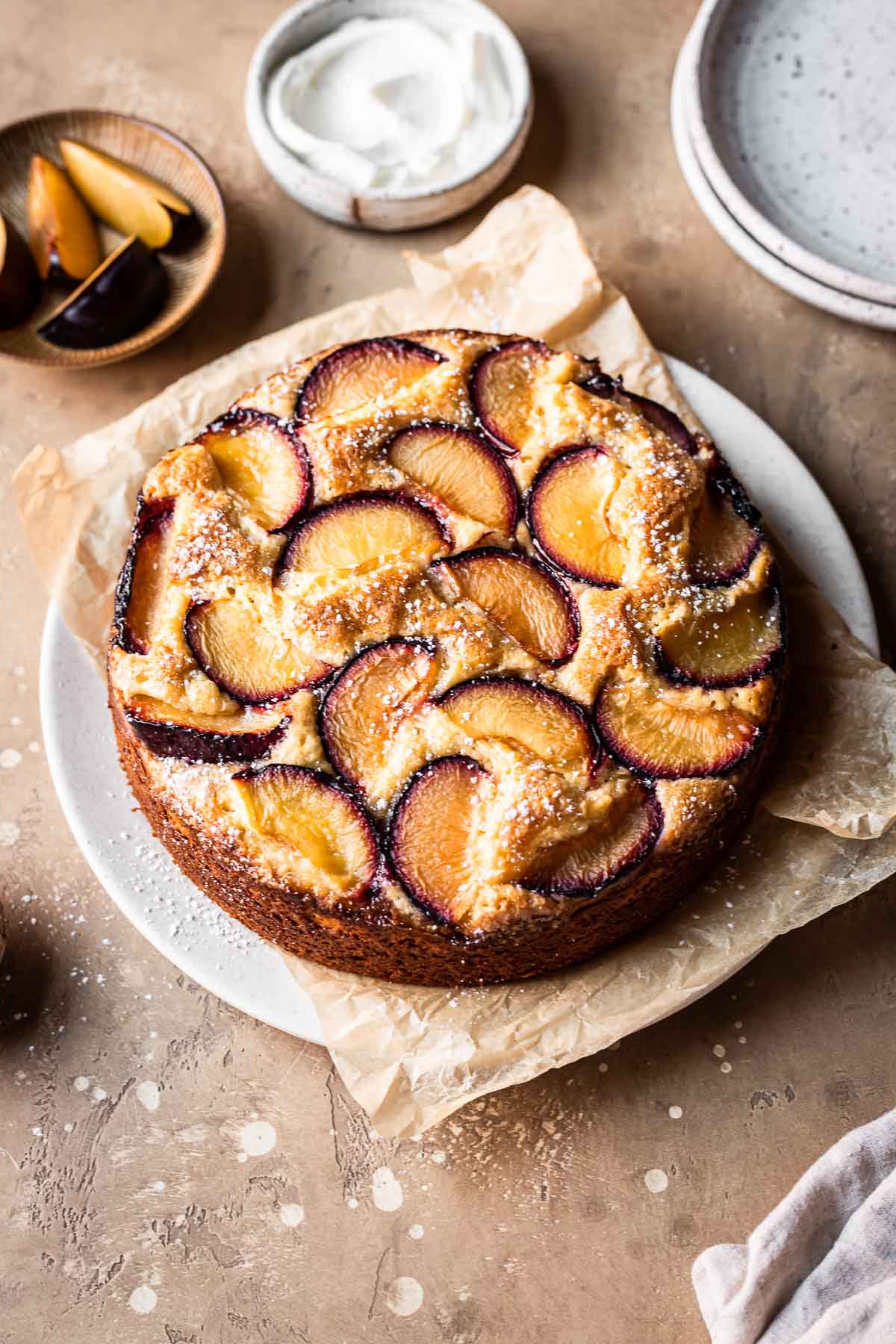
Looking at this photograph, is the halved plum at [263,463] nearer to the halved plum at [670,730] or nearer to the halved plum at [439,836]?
the halved plum at [439,836]

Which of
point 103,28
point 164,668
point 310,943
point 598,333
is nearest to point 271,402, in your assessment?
point 164,668

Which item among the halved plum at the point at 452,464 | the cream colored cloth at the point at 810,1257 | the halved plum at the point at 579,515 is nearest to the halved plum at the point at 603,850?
the halved plum at the point at 579,515

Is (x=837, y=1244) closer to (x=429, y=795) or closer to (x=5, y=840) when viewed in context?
(x=429, y=795)

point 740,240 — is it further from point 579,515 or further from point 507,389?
point 579,515

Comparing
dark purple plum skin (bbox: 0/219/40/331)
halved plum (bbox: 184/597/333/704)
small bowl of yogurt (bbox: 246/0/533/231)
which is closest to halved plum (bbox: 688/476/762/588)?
halved plum (bbox: 184/597/333/704)

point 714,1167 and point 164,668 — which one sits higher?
point 164,668
